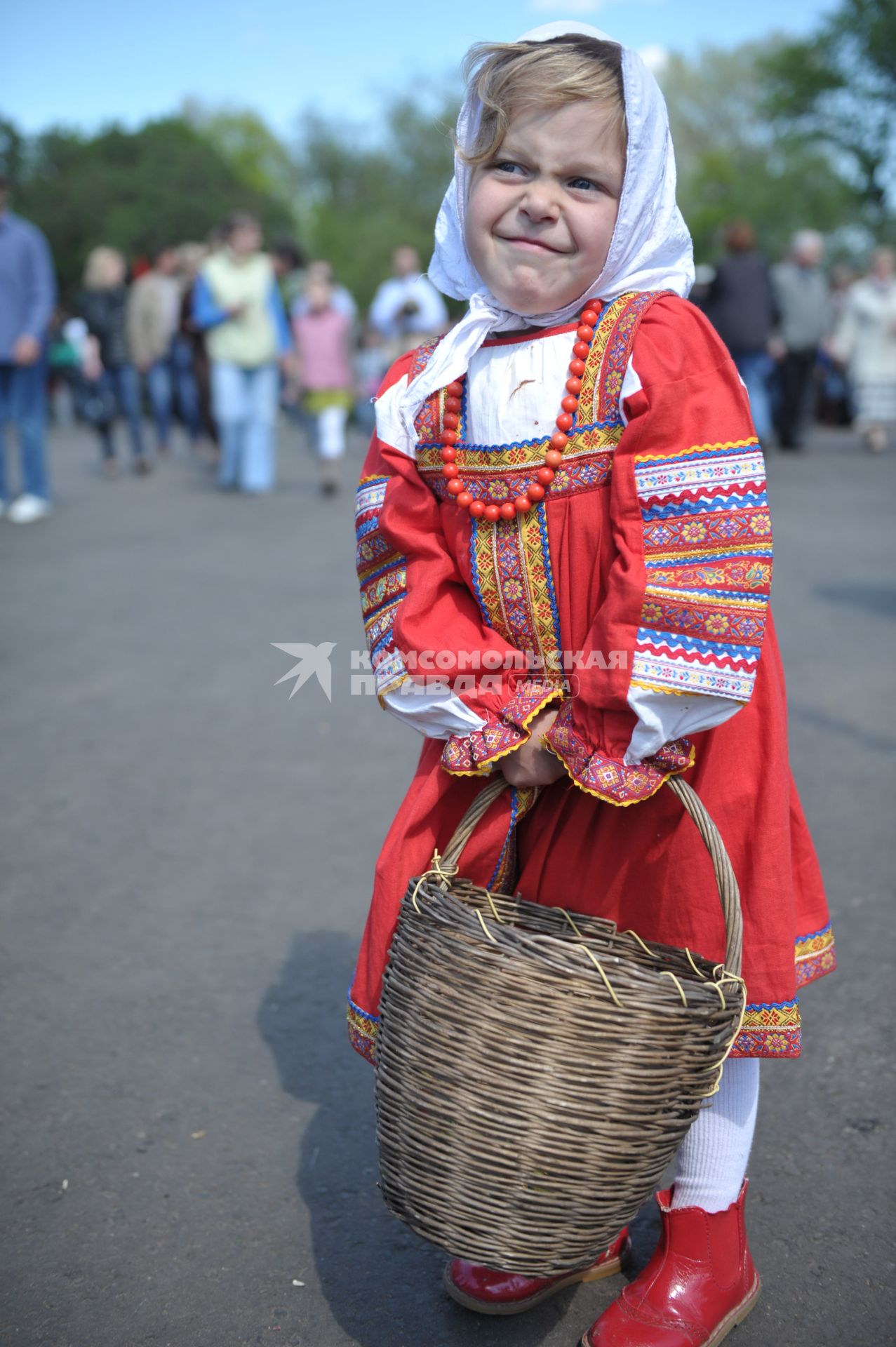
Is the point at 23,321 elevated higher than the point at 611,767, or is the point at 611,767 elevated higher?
the point at 23,321

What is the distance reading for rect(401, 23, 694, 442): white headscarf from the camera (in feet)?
6.50

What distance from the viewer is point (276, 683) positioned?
5.98 meters

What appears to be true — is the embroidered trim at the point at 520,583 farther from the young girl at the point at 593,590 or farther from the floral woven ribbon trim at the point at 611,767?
the floral woven ribbon trim at the point at 611,767

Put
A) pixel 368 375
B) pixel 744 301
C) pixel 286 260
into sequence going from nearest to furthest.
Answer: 1. pixel 744 301
2. pixel 286 260
3. pixel 368 375

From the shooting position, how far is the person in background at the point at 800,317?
43.7 ft

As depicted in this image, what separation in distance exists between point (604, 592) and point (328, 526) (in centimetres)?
799

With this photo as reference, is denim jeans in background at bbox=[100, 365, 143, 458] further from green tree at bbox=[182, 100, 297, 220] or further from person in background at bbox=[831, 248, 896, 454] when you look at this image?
green tree at bbox=[182, 100, 297, 220]

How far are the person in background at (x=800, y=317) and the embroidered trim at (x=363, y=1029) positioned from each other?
12149mm

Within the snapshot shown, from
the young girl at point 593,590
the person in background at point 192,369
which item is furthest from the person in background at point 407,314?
the young girl at point 593,590

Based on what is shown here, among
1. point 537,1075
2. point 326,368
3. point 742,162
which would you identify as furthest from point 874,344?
point 742,162

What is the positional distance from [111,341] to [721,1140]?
39.9ft

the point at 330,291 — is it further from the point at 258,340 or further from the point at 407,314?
the point at 258,340

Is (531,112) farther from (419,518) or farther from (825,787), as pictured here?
(825,787)

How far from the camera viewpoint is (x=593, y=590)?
207 centimetres
